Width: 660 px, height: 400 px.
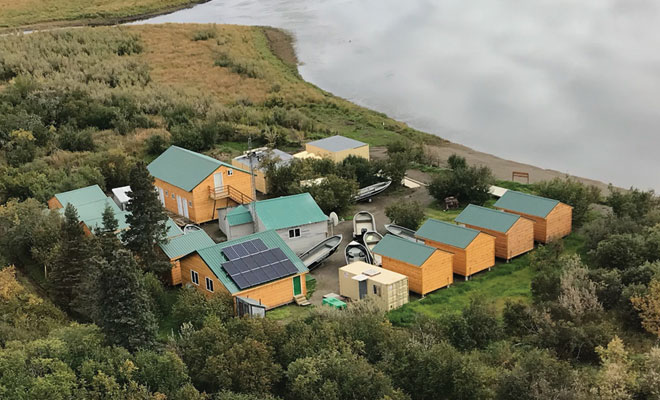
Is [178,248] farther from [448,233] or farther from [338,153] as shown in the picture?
[338,153]

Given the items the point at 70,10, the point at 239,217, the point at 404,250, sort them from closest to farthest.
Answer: the point at 404,250 < the point at 239,217 < the point at 70,10

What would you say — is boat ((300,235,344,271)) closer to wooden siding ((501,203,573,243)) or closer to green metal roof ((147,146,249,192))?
green metal roof ((147,146,249,192))

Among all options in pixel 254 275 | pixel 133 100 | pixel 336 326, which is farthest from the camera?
pixel 133 100

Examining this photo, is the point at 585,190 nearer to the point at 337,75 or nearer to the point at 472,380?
the point at 472,380

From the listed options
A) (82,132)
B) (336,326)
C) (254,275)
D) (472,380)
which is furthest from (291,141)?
(472,380)

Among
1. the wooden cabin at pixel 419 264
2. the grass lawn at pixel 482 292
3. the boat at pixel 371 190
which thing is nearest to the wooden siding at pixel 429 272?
the wooden cabin at pixel 419 264

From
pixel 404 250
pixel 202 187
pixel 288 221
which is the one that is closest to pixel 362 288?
pixel 404 250
